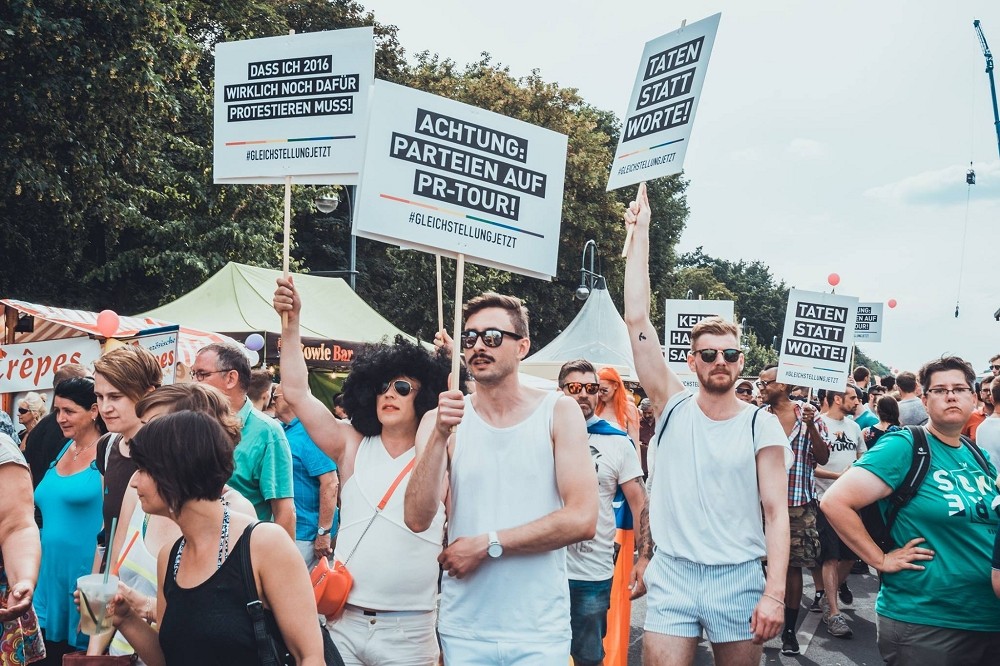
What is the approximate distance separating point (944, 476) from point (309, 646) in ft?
8.96

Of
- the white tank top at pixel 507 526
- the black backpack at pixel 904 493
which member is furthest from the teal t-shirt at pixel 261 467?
the black backpack at pixel 904 493

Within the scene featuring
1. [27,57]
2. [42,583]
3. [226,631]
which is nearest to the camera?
[226,631]

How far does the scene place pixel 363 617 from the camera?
146 inches

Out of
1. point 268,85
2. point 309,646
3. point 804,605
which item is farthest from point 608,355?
point 309,646

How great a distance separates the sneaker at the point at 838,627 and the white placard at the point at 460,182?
565 cm

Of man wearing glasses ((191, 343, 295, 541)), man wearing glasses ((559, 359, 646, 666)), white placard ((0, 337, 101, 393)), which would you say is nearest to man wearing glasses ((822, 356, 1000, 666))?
man wearing glasses ((559, 359, 646, 666))

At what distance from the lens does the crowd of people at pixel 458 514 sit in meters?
2.82

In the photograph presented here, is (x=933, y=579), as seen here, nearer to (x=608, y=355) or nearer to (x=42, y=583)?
(x=42, y=583)

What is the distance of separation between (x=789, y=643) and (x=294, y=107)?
5603 mm

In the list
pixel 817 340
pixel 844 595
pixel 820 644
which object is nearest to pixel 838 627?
pixel 820 644

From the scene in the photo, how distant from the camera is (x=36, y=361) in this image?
9.02 meters

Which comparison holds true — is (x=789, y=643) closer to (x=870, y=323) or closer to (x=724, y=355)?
(x=724, y=355)

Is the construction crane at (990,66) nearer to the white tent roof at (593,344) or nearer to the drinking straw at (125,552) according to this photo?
the white tent roof at (593,344)

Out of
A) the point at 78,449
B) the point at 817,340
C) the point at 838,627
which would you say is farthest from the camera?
the point at 817,340
